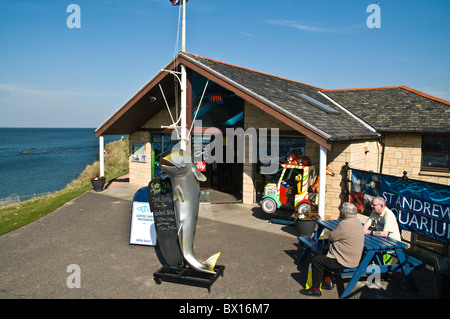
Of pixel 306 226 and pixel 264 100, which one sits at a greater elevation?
pixel 264 100

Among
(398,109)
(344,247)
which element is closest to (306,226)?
(344,247)

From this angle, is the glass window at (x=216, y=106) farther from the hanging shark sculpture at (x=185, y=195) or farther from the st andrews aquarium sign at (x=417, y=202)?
the hanging shark sculpture at (x=185, y=195)

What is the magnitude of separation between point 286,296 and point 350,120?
8.19 metres

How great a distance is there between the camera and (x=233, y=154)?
1395 cm

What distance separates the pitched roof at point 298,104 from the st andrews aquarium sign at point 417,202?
163 cm

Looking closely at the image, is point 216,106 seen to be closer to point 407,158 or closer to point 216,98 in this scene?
point 216,98

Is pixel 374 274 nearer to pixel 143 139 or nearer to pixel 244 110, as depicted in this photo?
pixel 244 110

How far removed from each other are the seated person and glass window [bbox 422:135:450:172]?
7337 mm

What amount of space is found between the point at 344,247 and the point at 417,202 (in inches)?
93.0

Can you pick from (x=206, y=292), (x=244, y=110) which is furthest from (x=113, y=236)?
(x=244, y=110)

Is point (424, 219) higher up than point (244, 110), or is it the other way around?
point (244, 110)

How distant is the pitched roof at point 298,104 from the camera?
9711mm

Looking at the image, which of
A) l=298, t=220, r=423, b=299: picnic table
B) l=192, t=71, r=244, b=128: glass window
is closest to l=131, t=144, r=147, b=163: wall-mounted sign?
l=192, t=71, r=244, b=128: glass window

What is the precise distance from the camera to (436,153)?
1116cm
